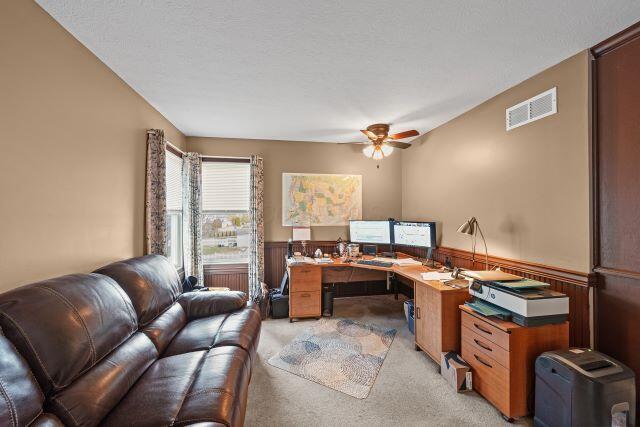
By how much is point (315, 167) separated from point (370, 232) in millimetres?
1328

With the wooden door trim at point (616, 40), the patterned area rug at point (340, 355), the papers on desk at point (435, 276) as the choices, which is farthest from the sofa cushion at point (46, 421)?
the wooden door trim at point (616, 40)

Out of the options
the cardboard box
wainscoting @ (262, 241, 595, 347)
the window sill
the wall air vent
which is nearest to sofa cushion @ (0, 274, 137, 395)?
the cardboard box

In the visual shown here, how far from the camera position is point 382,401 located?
1989mm

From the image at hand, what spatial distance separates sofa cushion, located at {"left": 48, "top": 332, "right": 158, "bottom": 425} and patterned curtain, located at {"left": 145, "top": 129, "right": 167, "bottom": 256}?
4.07 feet

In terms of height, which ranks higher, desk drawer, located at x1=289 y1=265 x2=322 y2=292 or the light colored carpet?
desk drawer, located at x1=289 y1=265 x2=322 y2=292

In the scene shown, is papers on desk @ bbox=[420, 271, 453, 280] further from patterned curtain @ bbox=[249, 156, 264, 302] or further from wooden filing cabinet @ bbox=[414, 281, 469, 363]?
patterned curtain @ bbox=[249, 156, 264, 302]

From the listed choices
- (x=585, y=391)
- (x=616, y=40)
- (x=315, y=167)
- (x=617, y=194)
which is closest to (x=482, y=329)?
(x=585, y=391)

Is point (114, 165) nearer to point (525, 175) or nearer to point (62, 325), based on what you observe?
point (62, 325)

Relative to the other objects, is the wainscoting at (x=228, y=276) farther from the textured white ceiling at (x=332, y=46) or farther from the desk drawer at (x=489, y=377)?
the desk drawer at (x=489, y=377)

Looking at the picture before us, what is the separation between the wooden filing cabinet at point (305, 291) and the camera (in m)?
3.46

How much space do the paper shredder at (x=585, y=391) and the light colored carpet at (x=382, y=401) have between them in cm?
33

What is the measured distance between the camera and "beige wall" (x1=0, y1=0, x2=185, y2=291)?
1.35 m

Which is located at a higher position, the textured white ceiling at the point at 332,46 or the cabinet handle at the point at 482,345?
the textured white ceiling at the point at 332,46

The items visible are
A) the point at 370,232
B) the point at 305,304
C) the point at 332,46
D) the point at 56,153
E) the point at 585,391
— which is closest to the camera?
the point at 585,391
